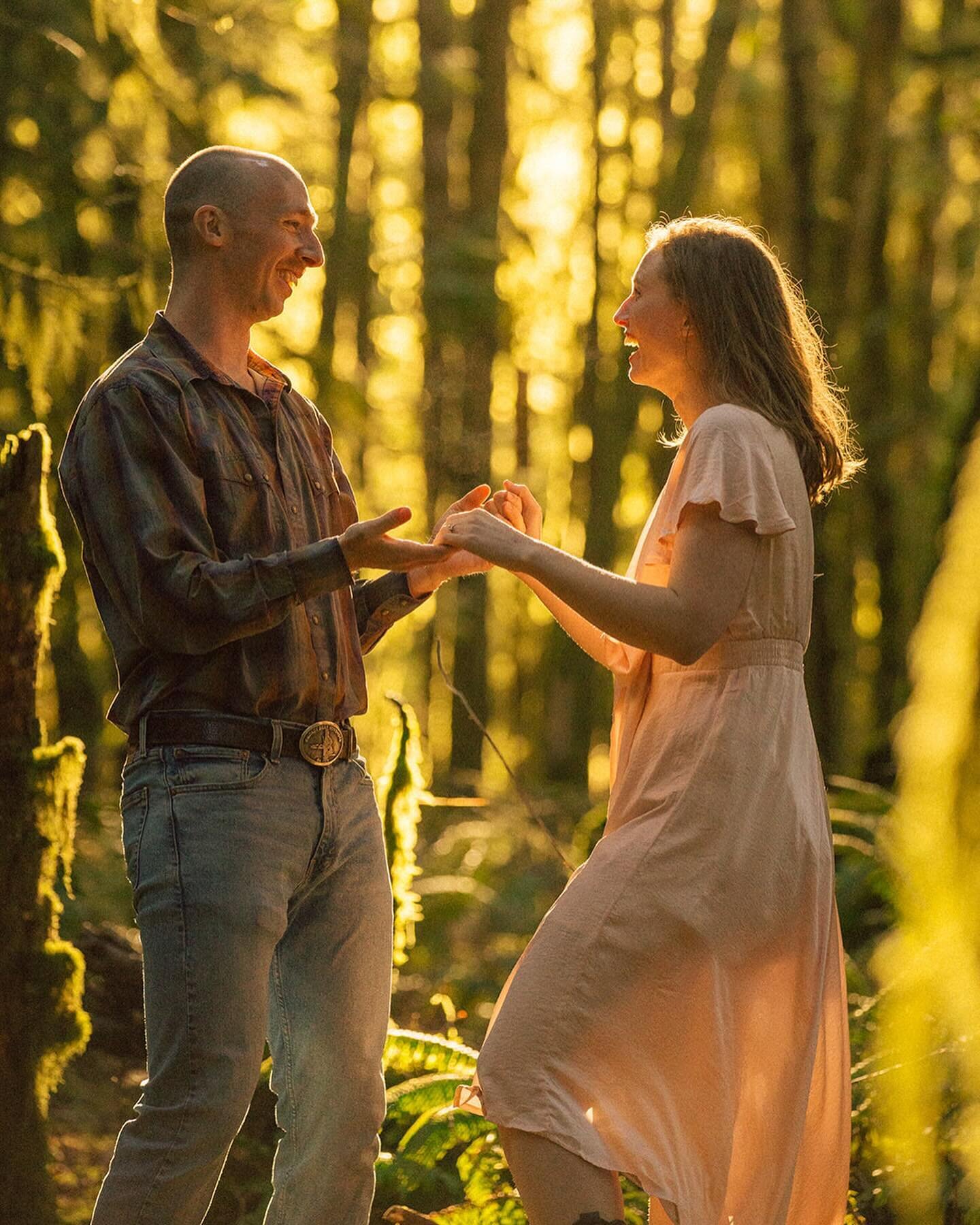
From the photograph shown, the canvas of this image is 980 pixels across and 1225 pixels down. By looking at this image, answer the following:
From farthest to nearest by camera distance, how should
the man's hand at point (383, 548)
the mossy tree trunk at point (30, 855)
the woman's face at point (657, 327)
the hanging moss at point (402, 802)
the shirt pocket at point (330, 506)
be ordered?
the hanging moss at point (402, 802)
the mossy tree trunk at point (30, 855)
the shirt pocket at point (330, 506)
the woman's face at point (657, 327)
the man's hand at point (383, 548)

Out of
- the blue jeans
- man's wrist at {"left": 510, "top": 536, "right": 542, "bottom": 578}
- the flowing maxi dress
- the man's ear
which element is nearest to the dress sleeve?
the flowing maxi dress

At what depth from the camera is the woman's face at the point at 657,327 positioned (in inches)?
129

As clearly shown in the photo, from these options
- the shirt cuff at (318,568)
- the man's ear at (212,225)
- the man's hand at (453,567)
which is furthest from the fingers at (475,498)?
the man's ear at (212,225)

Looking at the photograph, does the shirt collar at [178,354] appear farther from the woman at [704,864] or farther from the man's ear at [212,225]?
the woman at [704,864]

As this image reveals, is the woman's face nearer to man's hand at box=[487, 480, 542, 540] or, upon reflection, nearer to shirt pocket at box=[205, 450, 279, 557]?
man's hand at box=[487, 480, 542, 540]

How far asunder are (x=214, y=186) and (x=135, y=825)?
138 cm

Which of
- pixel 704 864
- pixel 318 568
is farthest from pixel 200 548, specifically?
pixel 704 864

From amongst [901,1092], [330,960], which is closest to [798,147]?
[330,960]

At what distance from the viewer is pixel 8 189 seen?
770 centimetres

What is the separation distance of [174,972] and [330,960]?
0.41 meters

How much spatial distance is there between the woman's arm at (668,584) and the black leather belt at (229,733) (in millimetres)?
538

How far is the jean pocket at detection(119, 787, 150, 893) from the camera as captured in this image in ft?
9.73

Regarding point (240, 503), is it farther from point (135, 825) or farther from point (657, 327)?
point (657, 327)

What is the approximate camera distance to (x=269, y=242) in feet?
10.5
